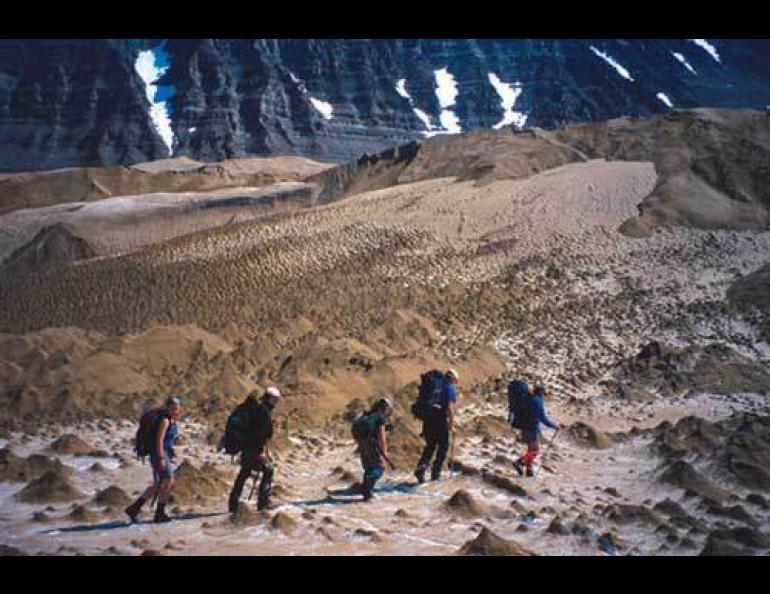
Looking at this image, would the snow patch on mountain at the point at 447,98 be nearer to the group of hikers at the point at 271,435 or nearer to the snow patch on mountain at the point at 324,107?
the snow patch on mountain at the point at 324,107

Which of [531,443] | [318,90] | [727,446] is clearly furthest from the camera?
[318,90]

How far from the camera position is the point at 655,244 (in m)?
27.7

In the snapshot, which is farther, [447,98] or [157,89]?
[447,98]

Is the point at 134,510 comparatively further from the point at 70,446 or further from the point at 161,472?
the point at 70,446

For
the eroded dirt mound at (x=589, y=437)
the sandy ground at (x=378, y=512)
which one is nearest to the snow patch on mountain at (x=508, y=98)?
the eroded dirt mound at (x=589, y=437)

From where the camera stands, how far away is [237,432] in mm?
8070

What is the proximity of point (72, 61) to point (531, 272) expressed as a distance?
413ft

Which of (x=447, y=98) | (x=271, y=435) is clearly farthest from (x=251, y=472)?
(x=447, y=98)

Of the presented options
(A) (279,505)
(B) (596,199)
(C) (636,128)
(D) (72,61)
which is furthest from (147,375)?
(D) (72,61)

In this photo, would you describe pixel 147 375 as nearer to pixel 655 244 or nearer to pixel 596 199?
pixel 655 244

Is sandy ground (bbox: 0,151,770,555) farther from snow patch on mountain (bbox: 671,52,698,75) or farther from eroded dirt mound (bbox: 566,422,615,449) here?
snow patch on mountain (bbox: 671,52,698,75)

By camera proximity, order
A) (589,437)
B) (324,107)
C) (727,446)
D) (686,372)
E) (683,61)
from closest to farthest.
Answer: (727,446)
(589,437)
(686,372)
(324,107)
(683,61)

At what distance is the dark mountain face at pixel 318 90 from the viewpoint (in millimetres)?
122438

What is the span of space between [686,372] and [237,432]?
1139 cm
